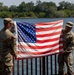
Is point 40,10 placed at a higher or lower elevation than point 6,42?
lower

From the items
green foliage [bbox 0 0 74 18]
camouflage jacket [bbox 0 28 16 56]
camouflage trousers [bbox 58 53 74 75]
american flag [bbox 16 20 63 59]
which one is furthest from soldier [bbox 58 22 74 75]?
green foliage [bbox 0 0 74 18]

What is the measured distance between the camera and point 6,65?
7711mm

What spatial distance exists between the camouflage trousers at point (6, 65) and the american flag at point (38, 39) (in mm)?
1147

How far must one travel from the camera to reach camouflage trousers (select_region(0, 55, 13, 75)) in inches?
302

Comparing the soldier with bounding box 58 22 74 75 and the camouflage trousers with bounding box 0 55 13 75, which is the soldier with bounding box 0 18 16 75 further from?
the soldier with bounding box 58 22 74 75

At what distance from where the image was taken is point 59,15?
9819 centimetres

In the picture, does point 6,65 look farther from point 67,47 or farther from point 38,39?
point 67,47

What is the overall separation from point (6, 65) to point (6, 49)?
387 millimetres

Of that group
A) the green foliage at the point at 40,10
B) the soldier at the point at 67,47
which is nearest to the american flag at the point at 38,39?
the soldier at the point at 67,47

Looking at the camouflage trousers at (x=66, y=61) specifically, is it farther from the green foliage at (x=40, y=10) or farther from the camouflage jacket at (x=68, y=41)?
the green foliage at (x=40, y=10)

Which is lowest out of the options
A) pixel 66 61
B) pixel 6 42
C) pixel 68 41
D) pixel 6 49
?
pixel 66 61

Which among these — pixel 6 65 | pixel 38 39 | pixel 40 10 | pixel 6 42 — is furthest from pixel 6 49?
pixel 40 10

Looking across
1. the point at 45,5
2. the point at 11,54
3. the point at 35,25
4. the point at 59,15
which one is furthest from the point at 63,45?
the point at 45,5

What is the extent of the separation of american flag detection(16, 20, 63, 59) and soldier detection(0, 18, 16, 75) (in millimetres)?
1150
